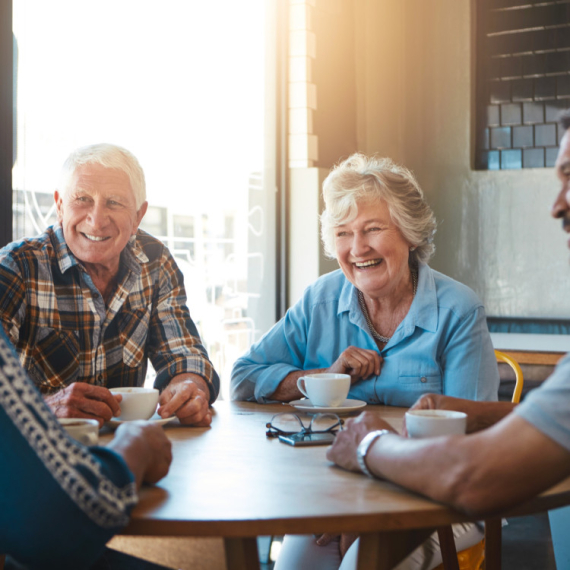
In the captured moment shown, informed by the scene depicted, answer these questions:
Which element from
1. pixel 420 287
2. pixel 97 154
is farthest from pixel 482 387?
pixel 97 154

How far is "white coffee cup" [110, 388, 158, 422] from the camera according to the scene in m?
1.47

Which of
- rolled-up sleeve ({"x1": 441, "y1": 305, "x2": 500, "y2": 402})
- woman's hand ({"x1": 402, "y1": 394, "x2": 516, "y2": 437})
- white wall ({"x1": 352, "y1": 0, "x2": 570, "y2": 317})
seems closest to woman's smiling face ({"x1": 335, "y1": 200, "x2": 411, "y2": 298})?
rolled-up sleeve ({"x1": 441, "y1": 305, "x2": 500, "y2": 402})

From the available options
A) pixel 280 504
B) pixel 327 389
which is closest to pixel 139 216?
pixel 327 389

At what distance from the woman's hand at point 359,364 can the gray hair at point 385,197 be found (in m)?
0.38

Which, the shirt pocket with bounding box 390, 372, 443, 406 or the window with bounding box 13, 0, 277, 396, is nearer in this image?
the shirt pocket with bounding box 390, 372, 443, 406

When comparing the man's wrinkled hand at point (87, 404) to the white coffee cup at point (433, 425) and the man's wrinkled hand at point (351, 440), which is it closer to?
the man's wrinkled hand at point (351, 440)

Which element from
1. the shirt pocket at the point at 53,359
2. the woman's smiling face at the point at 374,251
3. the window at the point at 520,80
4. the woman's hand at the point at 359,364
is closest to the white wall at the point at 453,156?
the window at the point at 520,80

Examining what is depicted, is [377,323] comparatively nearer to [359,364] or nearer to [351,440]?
[359,364]

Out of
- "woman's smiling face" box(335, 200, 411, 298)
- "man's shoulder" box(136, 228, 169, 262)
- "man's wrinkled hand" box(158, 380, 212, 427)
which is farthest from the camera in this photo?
"man's shoulder" box(136, 228, 169, 262)

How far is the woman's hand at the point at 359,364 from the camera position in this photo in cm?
185

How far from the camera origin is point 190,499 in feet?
3.45

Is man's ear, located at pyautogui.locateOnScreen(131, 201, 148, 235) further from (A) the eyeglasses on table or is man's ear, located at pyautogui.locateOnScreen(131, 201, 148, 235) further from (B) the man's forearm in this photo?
(A) the eyeglasses on table

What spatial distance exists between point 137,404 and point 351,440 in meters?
0.50

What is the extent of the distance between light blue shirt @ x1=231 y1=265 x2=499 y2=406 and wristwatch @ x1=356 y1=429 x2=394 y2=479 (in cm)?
68
